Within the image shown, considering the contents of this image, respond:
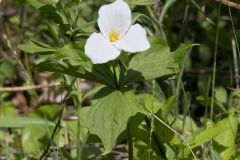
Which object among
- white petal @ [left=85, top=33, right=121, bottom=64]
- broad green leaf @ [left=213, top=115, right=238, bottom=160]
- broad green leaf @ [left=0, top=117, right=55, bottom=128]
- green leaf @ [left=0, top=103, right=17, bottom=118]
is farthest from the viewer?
green leaf @ [left=0, top=103, right=17, bottom=118]

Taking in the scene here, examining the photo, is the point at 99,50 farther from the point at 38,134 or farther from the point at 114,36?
the point at 38,134

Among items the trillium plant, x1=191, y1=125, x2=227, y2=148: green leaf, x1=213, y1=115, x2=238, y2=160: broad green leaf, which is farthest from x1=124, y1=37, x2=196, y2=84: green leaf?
x1=213, y1=115, x2=238, y2=160: broad green leaf

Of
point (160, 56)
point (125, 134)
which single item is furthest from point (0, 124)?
point (160, 56)

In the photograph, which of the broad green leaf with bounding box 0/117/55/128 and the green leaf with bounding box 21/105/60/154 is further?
the green leaf with bounding box 21/105/60/154

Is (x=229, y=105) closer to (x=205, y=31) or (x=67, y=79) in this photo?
(x=205, y=31)

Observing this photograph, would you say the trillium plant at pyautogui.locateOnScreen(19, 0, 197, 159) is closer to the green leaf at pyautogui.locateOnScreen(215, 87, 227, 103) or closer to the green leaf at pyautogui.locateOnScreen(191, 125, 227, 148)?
the green leaf at pyautogui.locateOnScreen(191, 125, 227, 148)

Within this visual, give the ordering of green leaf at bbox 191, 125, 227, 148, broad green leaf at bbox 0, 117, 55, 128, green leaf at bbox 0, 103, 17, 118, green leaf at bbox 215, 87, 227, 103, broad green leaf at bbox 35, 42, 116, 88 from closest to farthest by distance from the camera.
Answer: broad green leaf at bbox 35, 42, 116, 88
green leaf at bbox 191, 125, 227, 148
broad green leaf at bbox 0, 117, 55, 128
green leaf at bbox 215, 87, 227, 103
green leaf at bbox 0, 103, 17, 118
